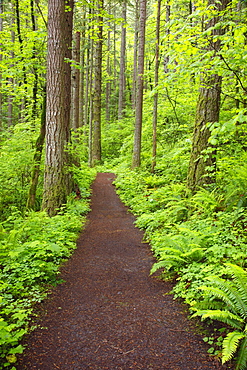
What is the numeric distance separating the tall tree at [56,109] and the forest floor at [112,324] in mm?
2757

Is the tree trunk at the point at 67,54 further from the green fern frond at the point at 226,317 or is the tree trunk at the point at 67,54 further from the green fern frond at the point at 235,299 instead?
the green fern frond at the point at 226,317

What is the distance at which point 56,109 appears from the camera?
24.5 ft

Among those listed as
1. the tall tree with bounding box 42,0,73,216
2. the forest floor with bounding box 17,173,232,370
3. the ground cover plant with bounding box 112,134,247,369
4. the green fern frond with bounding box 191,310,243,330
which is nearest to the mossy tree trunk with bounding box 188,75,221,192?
the ground cover plant with bounding box 112,134,247,369

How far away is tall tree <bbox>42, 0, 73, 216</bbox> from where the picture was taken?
7195 millimetres

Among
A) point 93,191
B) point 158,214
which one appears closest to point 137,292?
point 158,214

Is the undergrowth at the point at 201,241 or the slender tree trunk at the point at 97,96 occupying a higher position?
the slender tree trunk at the point at 97,96

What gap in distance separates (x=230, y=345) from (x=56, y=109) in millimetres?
6926

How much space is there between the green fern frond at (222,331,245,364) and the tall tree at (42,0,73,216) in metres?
5.96

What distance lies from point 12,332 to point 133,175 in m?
10.1

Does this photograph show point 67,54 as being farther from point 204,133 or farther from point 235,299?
point 235,299

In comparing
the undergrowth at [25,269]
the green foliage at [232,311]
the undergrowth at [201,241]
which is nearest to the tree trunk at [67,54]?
the undergrowth at [25,269]

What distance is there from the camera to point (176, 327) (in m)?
3.24

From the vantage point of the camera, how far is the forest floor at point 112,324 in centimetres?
272

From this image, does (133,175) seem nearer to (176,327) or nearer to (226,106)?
(226,106)
